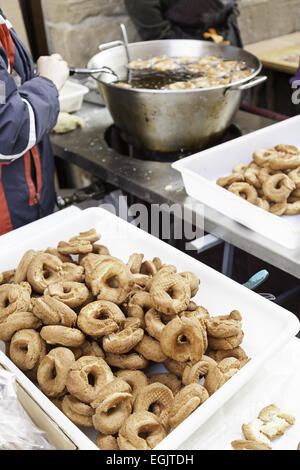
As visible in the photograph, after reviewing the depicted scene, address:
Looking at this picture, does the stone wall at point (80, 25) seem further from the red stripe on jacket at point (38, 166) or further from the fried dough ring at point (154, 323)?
the fried dough ring at point (154, 323)

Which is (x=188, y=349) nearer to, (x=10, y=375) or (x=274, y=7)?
(x=10, y=375)

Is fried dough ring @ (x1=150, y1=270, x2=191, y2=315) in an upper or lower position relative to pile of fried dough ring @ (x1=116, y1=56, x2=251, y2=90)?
lower

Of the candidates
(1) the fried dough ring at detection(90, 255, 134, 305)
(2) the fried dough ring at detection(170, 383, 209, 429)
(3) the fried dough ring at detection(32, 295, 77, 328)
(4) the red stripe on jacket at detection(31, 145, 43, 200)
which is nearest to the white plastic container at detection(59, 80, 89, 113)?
(4) the red stripe on jacket at detection(31, 145, 43, 200)

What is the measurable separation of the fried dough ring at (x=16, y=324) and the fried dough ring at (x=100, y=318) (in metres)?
0.10

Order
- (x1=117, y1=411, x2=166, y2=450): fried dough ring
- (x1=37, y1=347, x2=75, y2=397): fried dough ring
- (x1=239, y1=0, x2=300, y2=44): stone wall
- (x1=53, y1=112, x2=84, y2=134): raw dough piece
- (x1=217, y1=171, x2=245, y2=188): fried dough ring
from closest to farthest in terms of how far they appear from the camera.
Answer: (x1=117, y1=411, x2=166, y2=450): fried dough ring → (x1=37, y1=347, x2=75, y2=397): fried dough ring → (x1=217, y1=171, x2=245, y2=188): fried dough ring → (x1=53, y1=112, x2=84, y2=134): raw dough piece → (x1=239, y1=0, x2=300, y2=44): stone wall

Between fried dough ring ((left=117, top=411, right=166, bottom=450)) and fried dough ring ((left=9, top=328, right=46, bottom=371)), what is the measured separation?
0.75 ft

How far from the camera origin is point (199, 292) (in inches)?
42.7

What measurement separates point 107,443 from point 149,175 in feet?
3.56

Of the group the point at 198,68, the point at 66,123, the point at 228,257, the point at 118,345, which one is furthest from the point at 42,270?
the point at 198,68

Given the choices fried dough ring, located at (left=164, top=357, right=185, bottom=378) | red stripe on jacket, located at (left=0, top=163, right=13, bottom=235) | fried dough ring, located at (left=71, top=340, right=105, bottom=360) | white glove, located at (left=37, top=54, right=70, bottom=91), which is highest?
white glove, located at (left=37, top=54, right=70, bottom=91)

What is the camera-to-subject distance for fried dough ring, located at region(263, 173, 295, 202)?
1.36m

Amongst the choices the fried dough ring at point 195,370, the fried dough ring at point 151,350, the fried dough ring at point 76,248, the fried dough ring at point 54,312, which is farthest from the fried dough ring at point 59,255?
the fried dough ring at point 195,370

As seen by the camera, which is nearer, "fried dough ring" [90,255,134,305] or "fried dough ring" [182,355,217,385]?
"fried dough ring" [182,355,217,385]

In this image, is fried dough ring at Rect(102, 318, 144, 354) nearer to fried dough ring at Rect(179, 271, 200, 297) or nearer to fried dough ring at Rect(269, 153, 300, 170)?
fried dough ring at Rect(179, 271, 200, 297)
